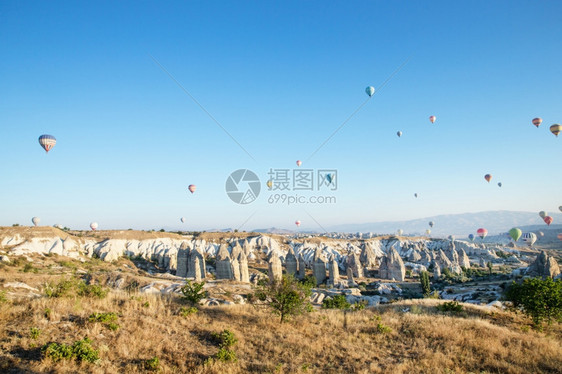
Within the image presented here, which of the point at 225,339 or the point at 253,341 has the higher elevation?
the point at 225,339

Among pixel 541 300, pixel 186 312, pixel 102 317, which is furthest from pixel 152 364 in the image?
pixel 541 300

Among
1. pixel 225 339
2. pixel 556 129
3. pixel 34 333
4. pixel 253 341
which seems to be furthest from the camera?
pixel 556 129

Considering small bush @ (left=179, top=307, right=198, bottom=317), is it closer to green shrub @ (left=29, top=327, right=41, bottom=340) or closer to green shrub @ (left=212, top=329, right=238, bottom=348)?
green shrub @ (left=212, top=329, right=238, bottom=348)

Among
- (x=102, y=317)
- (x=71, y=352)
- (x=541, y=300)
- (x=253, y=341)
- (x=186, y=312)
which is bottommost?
(x=253, y=341)

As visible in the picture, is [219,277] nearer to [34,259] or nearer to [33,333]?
[34,259]

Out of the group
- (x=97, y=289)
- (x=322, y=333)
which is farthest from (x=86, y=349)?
(x=322, y=333)

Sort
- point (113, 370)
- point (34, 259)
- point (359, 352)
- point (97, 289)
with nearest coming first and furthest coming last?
1. point (113, 370)
2. point (359, 352)
3. point (97, 289)
4. point (34, 259)

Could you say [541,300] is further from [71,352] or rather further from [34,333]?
[34,333]
